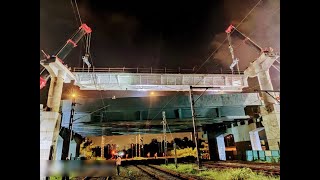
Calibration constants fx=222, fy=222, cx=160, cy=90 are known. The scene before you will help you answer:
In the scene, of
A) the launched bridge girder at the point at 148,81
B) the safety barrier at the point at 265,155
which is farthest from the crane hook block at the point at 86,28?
the safety barrier at the point at 265,155

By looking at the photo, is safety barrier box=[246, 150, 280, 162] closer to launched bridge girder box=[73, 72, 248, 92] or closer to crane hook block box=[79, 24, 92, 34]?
launched bridge girder box=[73, 72, 248, 92]

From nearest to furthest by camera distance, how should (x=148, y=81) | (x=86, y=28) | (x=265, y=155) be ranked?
(x=86, y=28)
(x=265, y=155)
(x=148, y=81)

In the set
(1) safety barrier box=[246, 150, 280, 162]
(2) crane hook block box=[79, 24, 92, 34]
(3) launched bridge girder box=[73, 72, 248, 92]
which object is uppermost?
(2) crane hook block box=[79, 24, 92, 34]

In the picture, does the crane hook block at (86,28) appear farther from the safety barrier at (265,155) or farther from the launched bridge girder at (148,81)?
the safety barrier at (265,155)

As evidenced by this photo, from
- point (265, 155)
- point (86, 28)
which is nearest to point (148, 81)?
point (86, 28)

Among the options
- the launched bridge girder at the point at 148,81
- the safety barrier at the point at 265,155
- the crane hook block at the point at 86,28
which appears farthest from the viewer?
the launched bridge girder at the point at 148,81

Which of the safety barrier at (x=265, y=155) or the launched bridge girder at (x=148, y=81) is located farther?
the launched bridge girder at (x=148, y=81)

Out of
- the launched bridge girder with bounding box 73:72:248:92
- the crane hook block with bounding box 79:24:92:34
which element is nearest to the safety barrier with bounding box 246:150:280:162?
the launched bridge girder with bounding box 73:72:248:92

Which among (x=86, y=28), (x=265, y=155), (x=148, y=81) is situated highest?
(x=86, y=28)

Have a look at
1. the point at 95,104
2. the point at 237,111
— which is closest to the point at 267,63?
the point at 237,111

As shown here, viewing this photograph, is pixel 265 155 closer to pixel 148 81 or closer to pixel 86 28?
pixel 148 81

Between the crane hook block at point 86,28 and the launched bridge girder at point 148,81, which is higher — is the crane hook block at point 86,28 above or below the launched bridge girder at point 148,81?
above

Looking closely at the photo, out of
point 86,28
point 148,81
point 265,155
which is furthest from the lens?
point 148,81
